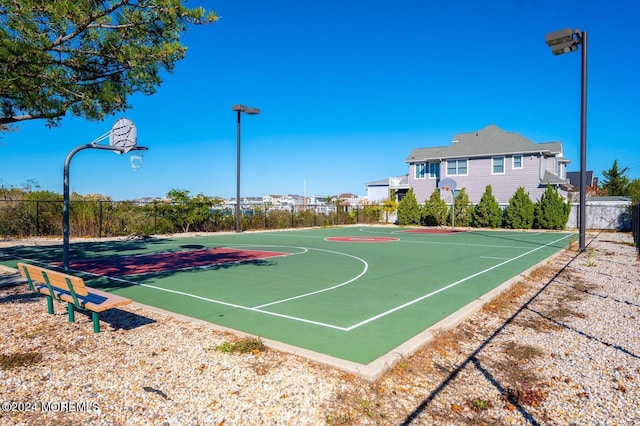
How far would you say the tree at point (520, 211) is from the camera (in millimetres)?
29281

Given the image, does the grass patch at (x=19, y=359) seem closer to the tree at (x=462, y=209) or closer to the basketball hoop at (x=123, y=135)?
the basketball hoop at (x=123, y=135)

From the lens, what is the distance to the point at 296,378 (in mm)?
4090

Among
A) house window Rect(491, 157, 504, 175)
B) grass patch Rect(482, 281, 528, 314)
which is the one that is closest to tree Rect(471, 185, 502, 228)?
house window Rect(491, 157, 504, 175)

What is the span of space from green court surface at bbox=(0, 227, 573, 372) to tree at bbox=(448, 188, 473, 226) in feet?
52.9

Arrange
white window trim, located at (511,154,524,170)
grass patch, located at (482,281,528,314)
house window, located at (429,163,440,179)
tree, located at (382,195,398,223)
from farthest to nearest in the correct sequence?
tree, located at (382,195,398,223) < house window, located at (429,163,440,179) < white window trim, located at (511,154,524,170) < grass patch, located at (482,281,528,314)

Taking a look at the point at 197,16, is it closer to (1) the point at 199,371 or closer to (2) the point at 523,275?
(1) the point at 199,371

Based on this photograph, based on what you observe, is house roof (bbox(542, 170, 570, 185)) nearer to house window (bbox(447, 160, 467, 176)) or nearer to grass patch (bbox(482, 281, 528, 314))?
house window (bbox(447, 160, 467, 176))

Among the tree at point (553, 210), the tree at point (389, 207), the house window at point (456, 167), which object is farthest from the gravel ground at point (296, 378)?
the tree at point (389, 207)

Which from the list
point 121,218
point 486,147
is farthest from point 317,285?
point 486,147

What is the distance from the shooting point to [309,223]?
32.5 meters

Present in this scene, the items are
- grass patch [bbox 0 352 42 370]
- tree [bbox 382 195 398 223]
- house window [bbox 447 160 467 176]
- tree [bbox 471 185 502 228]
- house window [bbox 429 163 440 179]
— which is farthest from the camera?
tree [bbox 382 195 398 223]

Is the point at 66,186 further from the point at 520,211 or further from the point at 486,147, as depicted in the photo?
the point at 486,147

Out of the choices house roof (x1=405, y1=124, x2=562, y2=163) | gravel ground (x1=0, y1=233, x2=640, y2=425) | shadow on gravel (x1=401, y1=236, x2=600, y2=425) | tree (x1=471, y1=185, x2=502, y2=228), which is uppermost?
house roof (x1=405, y1=124, x2=562, y2=163)

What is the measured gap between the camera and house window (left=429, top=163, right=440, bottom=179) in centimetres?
3631
